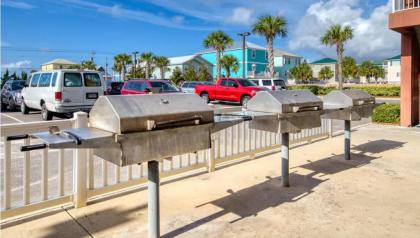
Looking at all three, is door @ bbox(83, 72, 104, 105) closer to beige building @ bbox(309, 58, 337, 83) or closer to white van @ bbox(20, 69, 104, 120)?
white van @ bbox(20, 69, 104, 120)

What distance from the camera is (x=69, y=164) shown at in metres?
6.75

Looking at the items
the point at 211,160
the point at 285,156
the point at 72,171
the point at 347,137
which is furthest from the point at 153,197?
the point at 347,137

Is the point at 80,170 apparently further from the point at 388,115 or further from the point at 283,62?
the point at 283,62

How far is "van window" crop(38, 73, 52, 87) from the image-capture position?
13344mm

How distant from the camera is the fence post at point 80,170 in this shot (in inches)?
163

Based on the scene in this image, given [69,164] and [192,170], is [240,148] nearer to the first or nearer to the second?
[192,170]

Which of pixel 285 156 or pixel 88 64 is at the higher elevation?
pixel 88 64

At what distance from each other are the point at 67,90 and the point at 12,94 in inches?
347

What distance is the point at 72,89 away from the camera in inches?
508

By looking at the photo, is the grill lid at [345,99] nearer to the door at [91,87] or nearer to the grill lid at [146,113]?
the grill lid at [146,113]

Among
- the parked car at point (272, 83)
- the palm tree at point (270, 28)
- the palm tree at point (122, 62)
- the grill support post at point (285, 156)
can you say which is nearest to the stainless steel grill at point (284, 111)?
the grill support post at point (285, 156)

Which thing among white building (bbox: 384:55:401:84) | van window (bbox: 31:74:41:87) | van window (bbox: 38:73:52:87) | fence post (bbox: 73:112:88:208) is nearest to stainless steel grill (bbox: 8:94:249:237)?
fence post (bbox: 73:112:88:208)

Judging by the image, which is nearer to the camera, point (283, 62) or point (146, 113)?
point (146, 113)

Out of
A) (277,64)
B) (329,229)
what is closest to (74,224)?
(329,229)
